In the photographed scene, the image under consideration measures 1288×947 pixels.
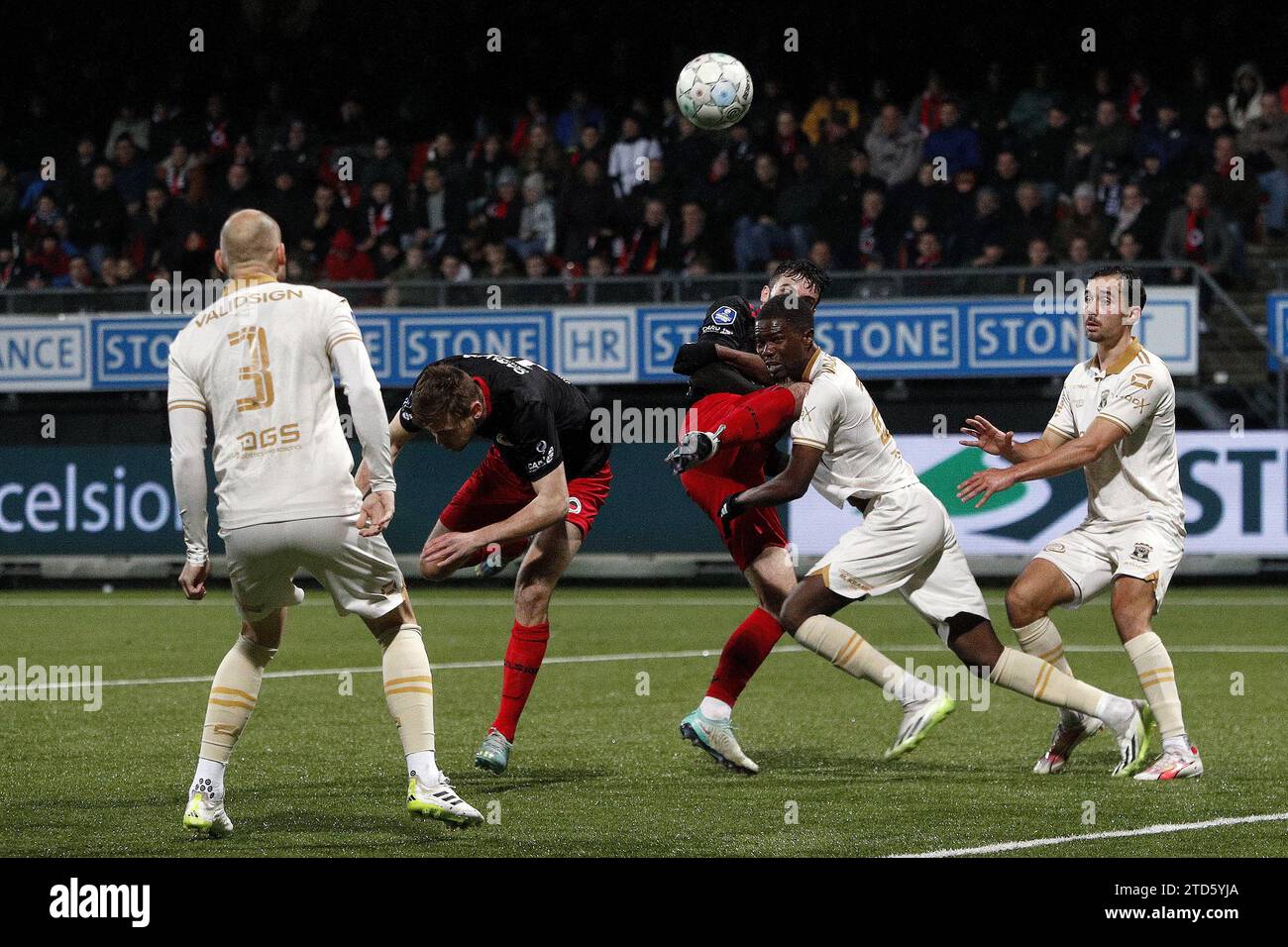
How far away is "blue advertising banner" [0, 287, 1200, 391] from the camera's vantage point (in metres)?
17.8

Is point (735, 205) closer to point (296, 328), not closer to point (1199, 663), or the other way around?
point (1199, 663)

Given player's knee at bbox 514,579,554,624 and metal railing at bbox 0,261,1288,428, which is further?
metal railing at bbox 0,261,1288,428

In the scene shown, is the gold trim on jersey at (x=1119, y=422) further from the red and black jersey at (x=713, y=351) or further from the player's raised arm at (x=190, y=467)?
the player's raised arm at (x=190, y=467)

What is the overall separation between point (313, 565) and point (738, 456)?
9.21 feet

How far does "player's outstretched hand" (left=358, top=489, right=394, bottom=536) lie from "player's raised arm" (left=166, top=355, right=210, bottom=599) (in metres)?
0.52

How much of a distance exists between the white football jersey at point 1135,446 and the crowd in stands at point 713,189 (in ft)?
34.4

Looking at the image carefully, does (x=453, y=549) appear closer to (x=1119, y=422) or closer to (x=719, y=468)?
(x=719, y=468)

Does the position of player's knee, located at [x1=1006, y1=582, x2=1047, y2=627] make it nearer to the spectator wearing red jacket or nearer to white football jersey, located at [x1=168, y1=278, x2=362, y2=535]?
white football jersey, located at [x1=168, y1=278, x2=362, y2=535]

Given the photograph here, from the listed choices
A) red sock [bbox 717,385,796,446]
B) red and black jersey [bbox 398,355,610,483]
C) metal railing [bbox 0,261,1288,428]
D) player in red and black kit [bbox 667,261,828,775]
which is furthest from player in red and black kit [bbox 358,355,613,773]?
metal railing [bbox 0,261,1288,428]

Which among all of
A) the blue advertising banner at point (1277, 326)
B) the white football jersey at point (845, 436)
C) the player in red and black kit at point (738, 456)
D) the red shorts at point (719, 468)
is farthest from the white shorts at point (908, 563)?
the blue advertising banner at point (1277, 326)

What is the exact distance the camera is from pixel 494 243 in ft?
67.8

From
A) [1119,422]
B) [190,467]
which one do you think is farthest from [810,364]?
[190,467]

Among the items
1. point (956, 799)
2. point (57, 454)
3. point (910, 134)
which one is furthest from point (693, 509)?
point (956, 799)

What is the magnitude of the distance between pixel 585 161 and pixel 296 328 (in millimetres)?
15064
